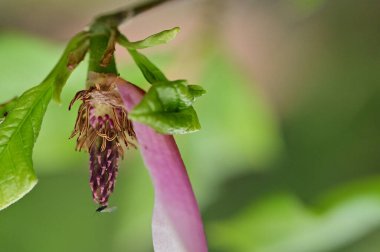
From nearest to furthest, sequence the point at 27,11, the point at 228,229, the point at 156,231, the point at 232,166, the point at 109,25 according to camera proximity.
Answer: the point at 156,231 → the point at 109,25 → the point at 228,229 → the point at 232,166 → the point at 27,11

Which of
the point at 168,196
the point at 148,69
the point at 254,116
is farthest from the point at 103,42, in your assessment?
the point at 254,116

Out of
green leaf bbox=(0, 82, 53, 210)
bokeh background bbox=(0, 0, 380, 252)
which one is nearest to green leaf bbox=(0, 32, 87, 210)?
green leaf bbox=(0, 82, 53, 210)

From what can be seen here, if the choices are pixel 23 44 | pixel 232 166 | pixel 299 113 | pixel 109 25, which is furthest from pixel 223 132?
pixel 109 25

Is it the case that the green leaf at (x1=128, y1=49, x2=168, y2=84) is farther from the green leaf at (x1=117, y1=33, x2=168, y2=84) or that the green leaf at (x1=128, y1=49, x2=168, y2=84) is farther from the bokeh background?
the bokeh background

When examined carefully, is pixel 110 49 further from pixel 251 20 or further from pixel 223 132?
pixel 251 20

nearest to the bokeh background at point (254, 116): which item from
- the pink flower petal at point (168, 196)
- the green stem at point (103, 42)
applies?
the green stem at point (103, 42)

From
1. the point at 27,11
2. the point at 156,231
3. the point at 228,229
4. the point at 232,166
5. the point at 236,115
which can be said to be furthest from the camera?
the point at 27,11

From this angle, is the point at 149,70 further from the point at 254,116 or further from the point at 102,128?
the point at 254,116
